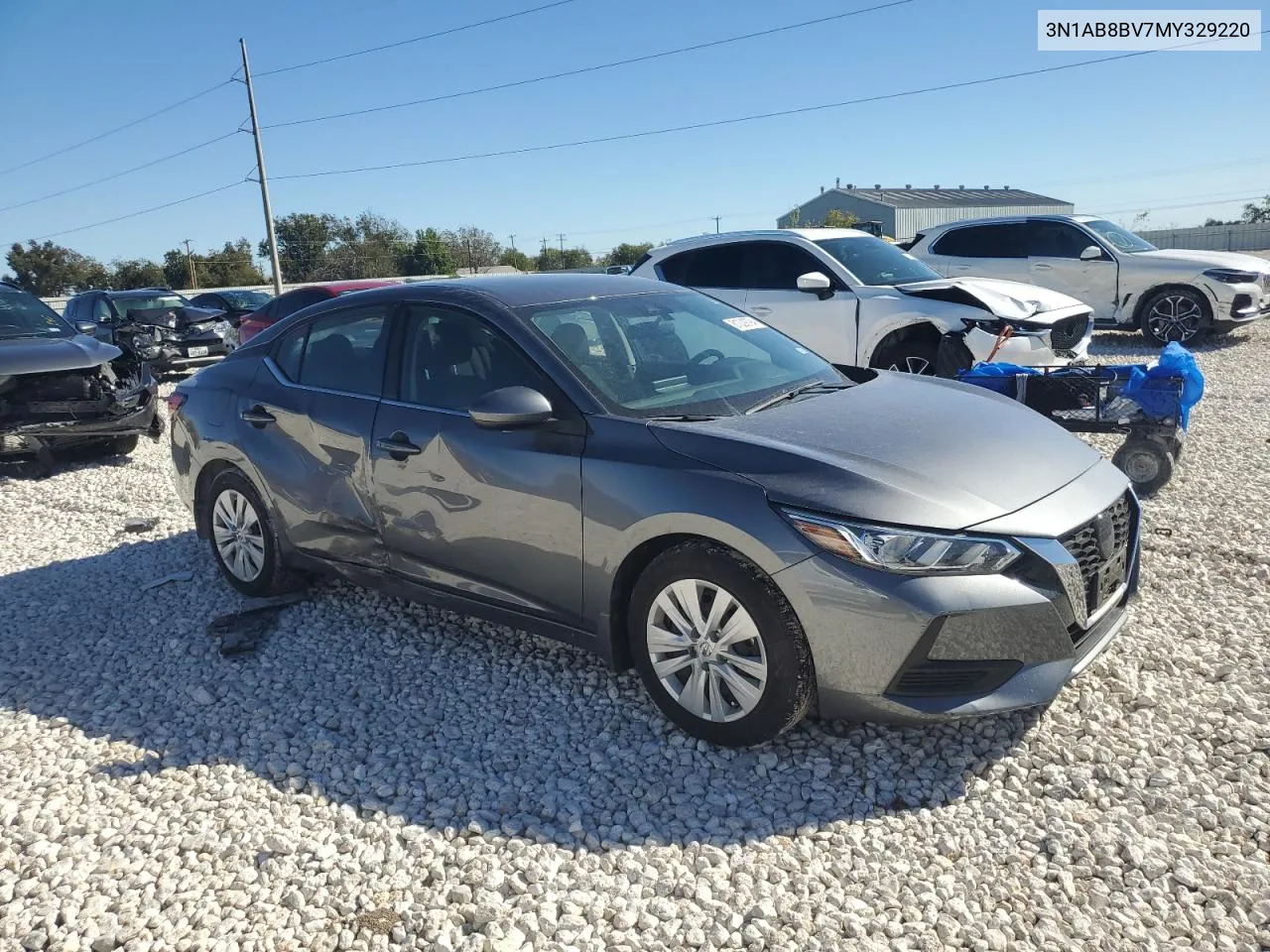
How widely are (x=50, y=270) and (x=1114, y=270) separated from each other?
6894 centimetres

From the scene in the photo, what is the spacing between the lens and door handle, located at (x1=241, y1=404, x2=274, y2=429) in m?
4.82

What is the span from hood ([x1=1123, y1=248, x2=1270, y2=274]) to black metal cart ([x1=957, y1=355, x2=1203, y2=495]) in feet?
24.4

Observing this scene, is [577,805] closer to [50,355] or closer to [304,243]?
[50,355]

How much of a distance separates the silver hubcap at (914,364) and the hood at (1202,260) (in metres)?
6.27

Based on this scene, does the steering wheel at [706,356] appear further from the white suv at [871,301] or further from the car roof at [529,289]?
the white suv at [871,301]

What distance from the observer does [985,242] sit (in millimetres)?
13438

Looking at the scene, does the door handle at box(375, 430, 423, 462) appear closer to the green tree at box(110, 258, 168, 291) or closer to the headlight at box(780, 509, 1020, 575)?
the headlight at box(780, 509, 1020, 575)

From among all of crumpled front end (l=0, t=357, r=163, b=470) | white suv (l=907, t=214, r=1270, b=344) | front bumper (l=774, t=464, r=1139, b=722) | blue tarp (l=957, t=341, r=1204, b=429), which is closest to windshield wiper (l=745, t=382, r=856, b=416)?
front bumper (l=774, t=464, r=1139, b=722)

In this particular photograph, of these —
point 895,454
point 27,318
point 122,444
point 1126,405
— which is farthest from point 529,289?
point 27,318

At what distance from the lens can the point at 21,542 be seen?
673 centimetres

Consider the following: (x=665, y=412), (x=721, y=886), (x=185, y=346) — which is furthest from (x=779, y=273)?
(x=185, y=346)

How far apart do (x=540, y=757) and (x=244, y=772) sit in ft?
3.67

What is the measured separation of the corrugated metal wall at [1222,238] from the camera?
Answer: 50.5 m

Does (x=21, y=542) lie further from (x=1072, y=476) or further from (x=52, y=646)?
(x=1072, y=476)
